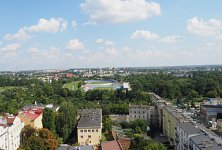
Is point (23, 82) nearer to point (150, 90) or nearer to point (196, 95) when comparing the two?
point (150, 90)

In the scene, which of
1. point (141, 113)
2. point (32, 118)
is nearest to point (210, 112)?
point (141, 113)

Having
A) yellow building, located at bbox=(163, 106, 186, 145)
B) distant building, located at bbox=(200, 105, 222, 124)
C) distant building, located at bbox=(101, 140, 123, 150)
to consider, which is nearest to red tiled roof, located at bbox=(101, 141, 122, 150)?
distant building, located at bbox=(101, 140, 123, 150)

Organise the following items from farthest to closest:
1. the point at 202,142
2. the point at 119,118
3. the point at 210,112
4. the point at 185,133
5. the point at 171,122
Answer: the point at 119,118 → the point at 210,112 → the point at 171,122 → the point at 185,133 → the point at 202,142

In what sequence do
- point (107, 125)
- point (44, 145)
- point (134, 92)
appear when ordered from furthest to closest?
point (134, 92) → point (107, 125) → point (44, 145)

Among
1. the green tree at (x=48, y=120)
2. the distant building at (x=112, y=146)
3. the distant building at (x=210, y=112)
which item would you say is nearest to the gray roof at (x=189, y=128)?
the distant building at (x=112, y=146)

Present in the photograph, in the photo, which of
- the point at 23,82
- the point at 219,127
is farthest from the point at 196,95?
the point at 23,82

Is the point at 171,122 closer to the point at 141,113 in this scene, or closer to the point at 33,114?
the point at 141,113

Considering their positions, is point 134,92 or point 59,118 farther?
point 134,92
